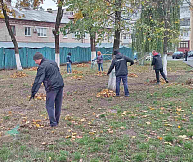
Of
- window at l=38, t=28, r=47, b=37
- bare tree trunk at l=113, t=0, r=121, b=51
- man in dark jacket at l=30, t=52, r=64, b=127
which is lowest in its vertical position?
man in dark jacket at l=30, t=52, r=64, b=127

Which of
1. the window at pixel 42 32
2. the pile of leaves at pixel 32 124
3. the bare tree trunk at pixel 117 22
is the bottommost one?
the pile of leaves at pixel 32 124

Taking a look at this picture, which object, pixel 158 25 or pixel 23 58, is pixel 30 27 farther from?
pixel 158 25

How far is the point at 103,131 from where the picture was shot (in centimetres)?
603

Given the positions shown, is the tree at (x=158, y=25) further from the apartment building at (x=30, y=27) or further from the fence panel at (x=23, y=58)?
the apartment building at (x=30, y=27)

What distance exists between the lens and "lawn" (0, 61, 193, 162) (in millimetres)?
4645

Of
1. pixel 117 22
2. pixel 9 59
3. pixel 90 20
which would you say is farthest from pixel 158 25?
pixel 9 59

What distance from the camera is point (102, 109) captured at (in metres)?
8.55

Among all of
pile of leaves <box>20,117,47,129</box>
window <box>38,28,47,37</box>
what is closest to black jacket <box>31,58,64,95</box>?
pile of leaves <box>20,117,47,129</box>

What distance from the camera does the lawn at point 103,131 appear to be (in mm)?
4645

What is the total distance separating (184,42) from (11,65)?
5042cm

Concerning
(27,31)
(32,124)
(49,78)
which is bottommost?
(32,124)

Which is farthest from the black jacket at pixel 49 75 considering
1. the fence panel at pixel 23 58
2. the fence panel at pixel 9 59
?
the fence panel at pixel 23 58

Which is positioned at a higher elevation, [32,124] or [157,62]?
[157,62]

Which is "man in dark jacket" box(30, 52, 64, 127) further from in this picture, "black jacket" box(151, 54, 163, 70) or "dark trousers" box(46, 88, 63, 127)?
"black jacket" box(151, 54, 163, 70)
